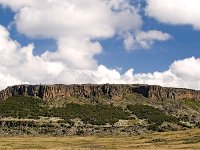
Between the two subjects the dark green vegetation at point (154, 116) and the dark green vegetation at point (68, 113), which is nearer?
the dark green vegetation at point (154, 116)

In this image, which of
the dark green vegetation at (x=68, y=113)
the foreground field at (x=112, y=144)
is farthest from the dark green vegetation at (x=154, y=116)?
the foreground field at (x=112, y=144)

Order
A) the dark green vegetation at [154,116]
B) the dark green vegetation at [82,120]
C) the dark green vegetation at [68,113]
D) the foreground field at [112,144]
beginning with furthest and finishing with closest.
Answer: the dark green vegetation at [68,113]
the dark green vegetation at [154,116]
the dark green vegetation at [82,120]
the foreground field at [112,144]

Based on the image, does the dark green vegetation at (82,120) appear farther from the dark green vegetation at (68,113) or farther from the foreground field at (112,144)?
the foreground field at (112,144)

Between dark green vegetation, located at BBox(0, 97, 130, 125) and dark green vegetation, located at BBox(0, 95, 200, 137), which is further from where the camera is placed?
dark green vegetation, located at BBox(0, 97, 130, 125)

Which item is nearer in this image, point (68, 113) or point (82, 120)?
point (82, 120)

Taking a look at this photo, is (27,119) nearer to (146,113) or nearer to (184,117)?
(146,113)

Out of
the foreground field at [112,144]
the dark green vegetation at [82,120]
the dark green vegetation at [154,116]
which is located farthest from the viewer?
the dark green vegetation at [154,116]

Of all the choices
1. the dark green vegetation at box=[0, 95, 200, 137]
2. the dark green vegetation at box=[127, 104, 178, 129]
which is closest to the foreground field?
the dark green vegetation at box=[0, 95, 200, 137]

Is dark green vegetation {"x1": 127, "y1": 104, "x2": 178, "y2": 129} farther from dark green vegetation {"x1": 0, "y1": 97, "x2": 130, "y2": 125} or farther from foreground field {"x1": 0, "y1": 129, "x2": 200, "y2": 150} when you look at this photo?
foreground field {"x1": 0, "y1": 129, "x2": 200, "y2": 150}

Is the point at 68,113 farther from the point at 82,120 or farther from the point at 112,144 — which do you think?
the point at 112,144

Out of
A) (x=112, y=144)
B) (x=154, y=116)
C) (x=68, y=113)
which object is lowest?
(x=112, y=144)

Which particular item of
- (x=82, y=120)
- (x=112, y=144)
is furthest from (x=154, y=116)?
(x=112, y=144)

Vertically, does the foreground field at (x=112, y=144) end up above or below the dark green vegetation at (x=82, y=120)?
below

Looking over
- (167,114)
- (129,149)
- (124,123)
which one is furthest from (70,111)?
(129,149)
